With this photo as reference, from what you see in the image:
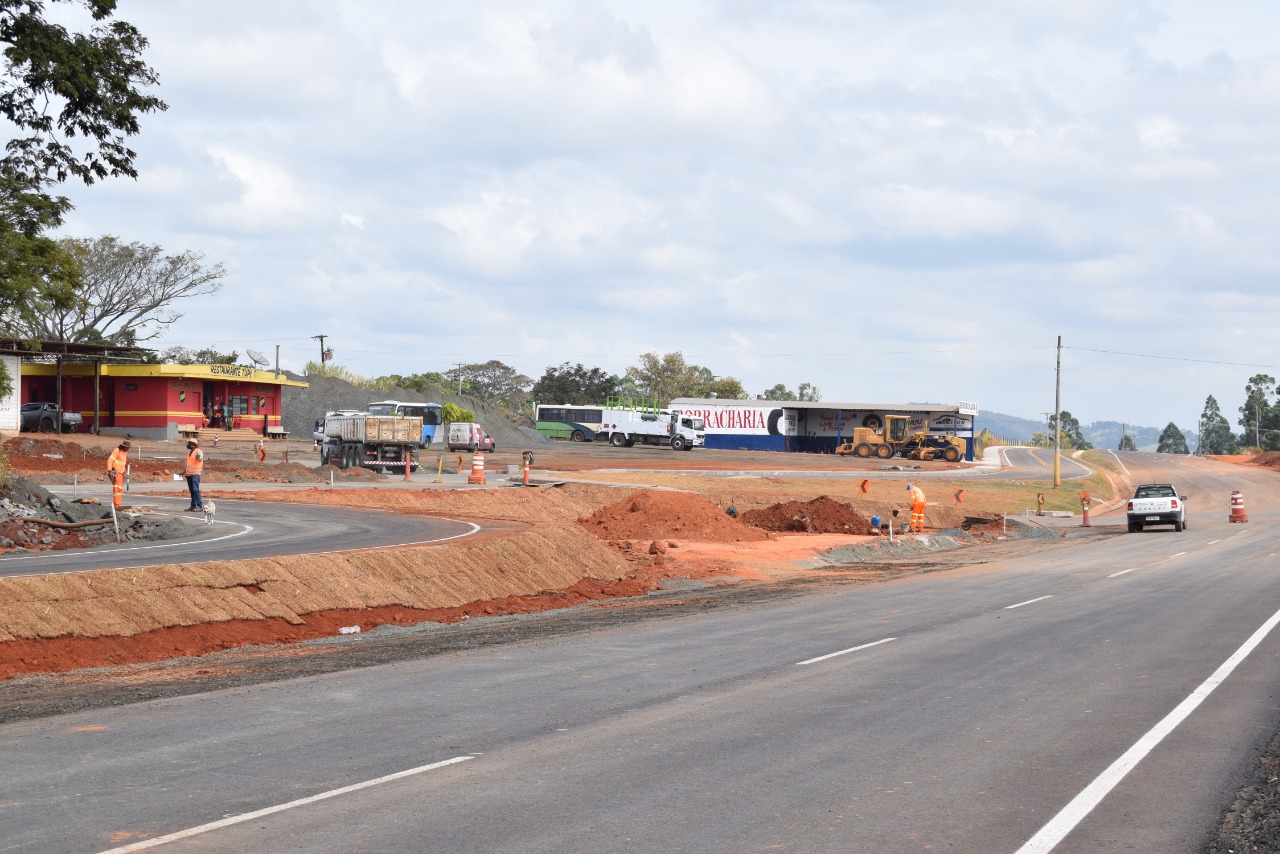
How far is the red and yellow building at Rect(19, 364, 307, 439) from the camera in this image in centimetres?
6625

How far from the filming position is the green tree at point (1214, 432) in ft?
600

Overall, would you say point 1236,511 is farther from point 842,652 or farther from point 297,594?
point 297,594

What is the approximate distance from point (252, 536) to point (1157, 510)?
31179mm

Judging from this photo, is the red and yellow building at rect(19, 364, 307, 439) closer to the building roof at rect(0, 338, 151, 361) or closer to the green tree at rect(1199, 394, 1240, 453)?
the building roof at rect(0, 338, 151, 361)

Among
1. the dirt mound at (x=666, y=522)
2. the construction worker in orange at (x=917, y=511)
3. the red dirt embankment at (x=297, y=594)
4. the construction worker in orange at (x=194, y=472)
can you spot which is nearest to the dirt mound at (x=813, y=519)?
the construction worker in orange at (x=917, y=511)

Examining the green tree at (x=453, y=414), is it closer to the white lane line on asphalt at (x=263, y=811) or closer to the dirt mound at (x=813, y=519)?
the dirt mound at (x=813, y=519)

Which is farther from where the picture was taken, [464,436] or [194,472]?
[464,436]

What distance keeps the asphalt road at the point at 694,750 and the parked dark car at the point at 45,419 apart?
56.2 m

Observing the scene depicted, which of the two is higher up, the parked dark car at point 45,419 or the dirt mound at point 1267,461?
the parked dark car at point 45,419

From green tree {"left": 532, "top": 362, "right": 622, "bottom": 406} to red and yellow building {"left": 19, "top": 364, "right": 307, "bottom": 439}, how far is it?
64871mm

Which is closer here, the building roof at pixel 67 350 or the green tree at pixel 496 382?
the building roof at pixel 67 350

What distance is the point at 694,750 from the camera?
8.45m

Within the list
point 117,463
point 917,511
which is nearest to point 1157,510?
point 917,511

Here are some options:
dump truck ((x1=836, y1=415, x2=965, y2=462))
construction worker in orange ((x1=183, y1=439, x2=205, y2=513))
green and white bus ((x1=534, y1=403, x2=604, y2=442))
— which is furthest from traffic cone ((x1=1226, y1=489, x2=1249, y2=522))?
green and white bus ((x1=534, y1=403, x2=604, y2=442))
